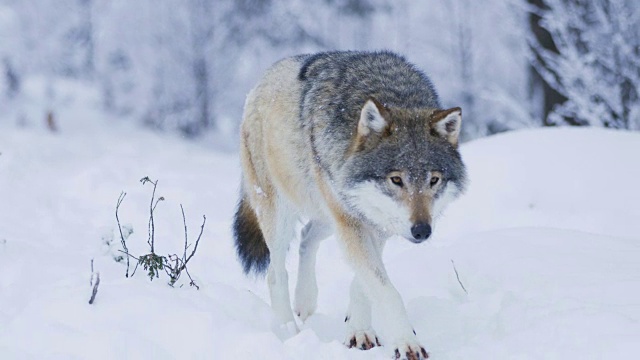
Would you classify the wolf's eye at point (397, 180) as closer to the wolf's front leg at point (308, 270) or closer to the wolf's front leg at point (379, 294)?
the wolf's front leg at point (379, 294)

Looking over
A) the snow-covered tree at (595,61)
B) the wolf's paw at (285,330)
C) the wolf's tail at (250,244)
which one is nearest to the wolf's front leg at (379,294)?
the wolf's paw at (285,330)

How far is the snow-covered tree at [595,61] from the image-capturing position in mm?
9648

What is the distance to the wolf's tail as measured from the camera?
5.18 meters

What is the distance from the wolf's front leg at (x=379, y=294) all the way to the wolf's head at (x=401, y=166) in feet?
0.45

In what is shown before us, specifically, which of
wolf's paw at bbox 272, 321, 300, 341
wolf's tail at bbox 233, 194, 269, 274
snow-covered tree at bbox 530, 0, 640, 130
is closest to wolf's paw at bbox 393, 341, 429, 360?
wolf's paw at bbox 272, 321, 300, 341

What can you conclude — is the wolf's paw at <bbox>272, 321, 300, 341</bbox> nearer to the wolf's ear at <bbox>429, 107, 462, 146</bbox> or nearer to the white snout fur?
the white snout fur

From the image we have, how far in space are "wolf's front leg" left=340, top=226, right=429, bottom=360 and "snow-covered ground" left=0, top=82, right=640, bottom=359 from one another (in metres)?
0.15

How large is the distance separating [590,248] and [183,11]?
15.4 m

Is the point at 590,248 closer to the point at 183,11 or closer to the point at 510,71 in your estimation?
the point at 183,11

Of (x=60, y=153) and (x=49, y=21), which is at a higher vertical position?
(x=49, y=21)

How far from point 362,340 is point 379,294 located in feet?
0.96

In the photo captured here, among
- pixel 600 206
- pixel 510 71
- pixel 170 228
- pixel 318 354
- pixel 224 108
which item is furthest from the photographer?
pixel 510 71

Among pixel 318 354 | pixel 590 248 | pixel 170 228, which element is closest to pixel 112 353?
pixel 318 354

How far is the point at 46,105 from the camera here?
19047 mm
